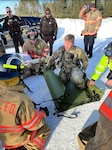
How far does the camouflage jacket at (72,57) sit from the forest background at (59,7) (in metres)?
12.8

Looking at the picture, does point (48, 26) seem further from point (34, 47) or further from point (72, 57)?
point (72, 57)

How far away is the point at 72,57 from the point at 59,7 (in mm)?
15210

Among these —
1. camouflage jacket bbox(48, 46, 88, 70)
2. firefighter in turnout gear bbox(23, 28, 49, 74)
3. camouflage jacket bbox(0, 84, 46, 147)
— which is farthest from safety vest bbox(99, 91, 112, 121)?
firefighter in turnout gear bbox(23, 28, 49, 74)

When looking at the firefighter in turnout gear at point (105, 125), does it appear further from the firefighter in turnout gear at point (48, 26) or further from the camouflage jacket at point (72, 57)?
the firefighter in turnout gear at point (48, 26)

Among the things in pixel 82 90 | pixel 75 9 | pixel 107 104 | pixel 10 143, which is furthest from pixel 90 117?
pixel 75 9

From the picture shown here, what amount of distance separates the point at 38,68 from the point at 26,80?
441mm

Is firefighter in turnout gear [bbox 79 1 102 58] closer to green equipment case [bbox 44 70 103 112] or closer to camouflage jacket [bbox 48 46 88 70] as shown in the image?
camouflage jacket [bbox 48 46 88 70]

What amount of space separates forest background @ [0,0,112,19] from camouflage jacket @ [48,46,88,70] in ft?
42.0

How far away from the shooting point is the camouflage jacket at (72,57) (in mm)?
4488

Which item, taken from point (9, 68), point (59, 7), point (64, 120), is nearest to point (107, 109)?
point (9, 68)

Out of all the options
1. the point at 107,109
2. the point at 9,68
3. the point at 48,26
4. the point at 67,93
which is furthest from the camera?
the point at 48,26

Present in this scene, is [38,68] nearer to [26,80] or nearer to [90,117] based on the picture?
[26,80]

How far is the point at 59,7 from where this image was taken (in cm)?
1884

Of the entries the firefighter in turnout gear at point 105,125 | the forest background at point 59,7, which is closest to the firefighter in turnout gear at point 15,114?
the firefighter in turnout gear at point 105,125
